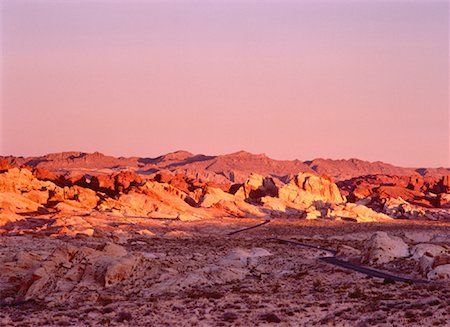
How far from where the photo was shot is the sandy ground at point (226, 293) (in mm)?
31719

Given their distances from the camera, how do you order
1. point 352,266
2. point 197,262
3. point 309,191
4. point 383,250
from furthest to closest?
1. point 309,191
2. point 197,262
3. point 383,250
4. point 352,266

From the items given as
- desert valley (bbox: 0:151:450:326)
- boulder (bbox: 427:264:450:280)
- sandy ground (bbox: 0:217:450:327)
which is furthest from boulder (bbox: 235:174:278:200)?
boulder (bbox: 427:264:450:280)

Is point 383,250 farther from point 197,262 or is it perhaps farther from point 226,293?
point 226,293

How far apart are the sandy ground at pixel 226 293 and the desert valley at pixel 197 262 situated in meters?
0.08

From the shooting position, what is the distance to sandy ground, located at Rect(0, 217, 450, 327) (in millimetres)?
31719

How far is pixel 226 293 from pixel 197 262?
1421cm

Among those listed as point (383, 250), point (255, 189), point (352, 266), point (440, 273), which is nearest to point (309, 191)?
point (255, 189)

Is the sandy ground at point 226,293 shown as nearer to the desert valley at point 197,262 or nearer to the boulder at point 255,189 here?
the desert valley at point 197,262

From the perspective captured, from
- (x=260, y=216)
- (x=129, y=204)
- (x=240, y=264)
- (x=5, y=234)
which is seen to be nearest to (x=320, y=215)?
(x=260, y=216)

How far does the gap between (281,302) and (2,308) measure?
14419mm

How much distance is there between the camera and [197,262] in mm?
53094

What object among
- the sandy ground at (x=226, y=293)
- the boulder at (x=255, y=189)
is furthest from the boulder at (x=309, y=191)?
the sandy ground at (x=226, y=293)

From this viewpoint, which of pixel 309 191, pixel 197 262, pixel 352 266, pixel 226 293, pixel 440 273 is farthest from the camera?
pixel 309 191

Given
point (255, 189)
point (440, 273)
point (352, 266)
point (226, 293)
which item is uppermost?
point (255, 189)
